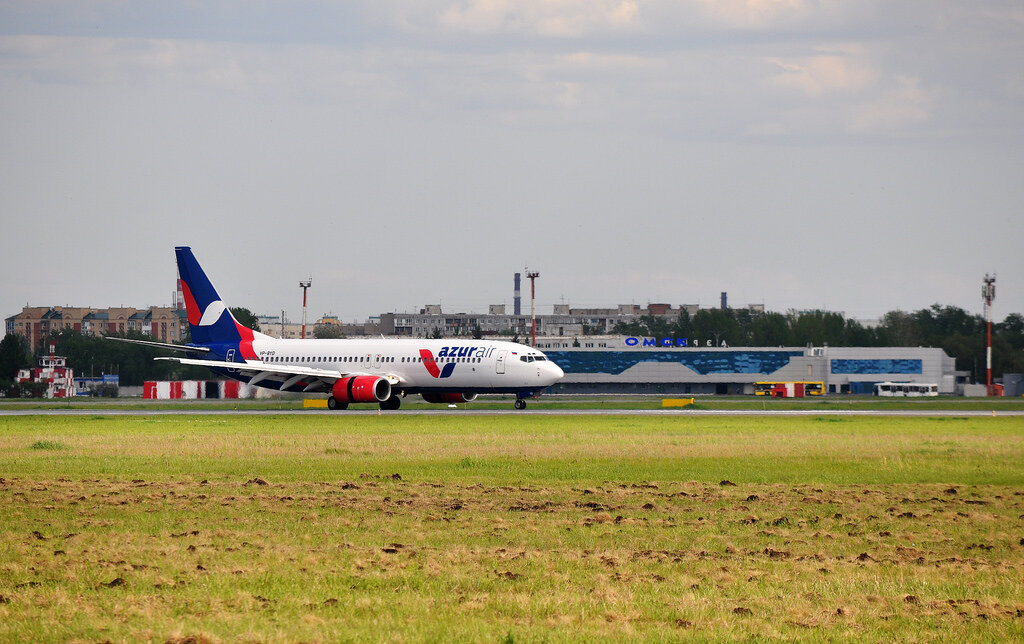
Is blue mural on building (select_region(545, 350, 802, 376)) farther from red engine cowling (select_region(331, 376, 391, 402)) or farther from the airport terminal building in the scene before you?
red engine cowling (select_region(331, 376, 391, 402))

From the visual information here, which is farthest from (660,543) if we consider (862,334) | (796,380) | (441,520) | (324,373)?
(862,334)

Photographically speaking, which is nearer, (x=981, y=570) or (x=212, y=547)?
(x=981, y=570)

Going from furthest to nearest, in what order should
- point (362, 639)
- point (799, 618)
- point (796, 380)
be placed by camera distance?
point (796, 380) < point (799, 618) < point (362, 639)

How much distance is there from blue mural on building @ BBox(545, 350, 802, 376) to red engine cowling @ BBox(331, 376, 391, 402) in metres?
79.8

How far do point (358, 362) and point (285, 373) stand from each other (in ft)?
15.0

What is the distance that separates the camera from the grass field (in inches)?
545

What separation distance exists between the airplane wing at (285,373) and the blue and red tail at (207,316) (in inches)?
60.6

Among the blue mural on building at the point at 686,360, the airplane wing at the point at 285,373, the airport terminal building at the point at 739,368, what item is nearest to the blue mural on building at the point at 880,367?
the airport terminal building at the point at 739,368

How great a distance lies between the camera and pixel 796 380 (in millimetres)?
151000

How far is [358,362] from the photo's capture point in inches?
2945

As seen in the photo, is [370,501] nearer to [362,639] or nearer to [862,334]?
[362,639]

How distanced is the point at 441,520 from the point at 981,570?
9.32 m

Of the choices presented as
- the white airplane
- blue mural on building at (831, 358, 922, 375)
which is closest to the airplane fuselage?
the white airplane

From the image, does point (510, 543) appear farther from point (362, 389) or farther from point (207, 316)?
point (207, 316)
